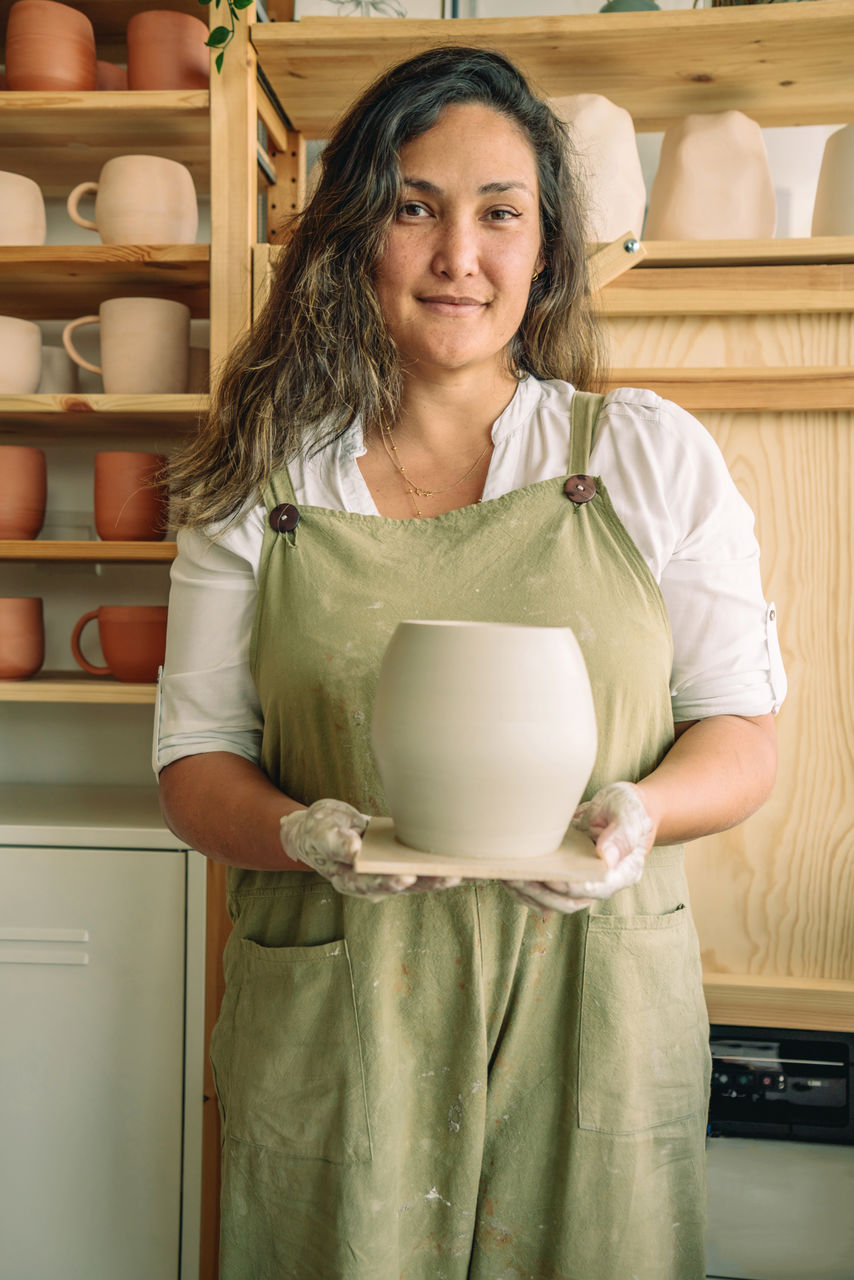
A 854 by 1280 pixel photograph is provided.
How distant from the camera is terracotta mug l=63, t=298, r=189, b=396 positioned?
1.46 metres

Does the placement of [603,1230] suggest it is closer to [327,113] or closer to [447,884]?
[447,884]

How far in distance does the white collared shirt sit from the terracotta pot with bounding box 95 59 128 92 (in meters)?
1.01

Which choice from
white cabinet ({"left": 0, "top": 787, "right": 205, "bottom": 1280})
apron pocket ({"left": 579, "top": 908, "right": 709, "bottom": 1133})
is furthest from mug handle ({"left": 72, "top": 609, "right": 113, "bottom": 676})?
apron pocket ({"left": 579, "top": 908, "right": 709, "bottom": 1133})

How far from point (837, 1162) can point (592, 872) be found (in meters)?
1.03

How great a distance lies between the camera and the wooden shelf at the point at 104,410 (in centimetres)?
144

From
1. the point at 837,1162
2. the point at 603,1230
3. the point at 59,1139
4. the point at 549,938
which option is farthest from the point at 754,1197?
the point at 59,1139

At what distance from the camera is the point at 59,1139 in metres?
1.38

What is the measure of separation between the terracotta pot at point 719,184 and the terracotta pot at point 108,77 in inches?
35.7

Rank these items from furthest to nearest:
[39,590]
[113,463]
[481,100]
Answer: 1. [39,590]
2. [113,463]
3. [481,100]

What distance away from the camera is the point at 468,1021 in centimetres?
86

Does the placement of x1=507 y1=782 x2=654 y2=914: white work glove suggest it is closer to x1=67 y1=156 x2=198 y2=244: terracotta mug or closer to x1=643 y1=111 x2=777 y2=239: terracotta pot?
x1=643 y1=111 x2=777 y2=239: terracotta pot

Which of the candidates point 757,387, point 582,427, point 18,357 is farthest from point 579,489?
point 18,357

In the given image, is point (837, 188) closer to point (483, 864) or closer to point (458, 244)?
point (458, 244)

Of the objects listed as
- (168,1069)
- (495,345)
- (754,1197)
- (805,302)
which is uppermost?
(805,302)
